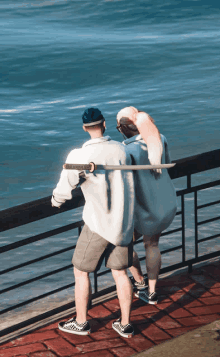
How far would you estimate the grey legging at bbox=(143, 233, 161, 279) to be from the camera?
4.24 m

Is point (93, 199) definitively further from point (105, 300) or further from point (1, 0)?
point (1, 0)

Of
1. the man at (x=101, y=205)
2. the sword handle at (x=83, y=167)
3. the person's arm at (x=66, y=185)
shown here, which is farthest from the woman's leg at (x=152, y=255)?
the sword handle at (x=83, y=167)

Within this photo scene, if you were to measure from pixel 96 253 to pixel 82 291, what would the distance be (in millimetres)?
Answer: 330

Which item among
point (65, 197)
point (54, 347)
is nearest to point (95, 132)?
point (65, 197)

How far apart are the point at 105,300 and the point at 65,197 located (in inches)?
54.4

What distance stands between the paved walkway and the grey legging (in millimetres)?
339

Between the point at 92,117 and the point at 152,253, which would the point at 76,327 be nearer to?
the point at 152,253

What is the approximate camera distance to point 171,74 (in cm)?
3234

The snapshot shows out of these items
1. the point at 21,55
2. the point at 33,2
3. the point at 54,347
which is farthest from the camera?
the point at 33,2

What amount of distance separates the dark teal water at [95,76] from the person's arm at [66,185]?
12.3 meters

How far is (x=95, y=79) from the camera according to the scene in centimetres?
3253

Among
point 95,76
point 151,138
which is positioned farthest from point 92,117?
point 95,76

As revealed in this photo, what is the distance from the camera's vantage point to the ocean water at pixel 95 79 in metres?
19.4

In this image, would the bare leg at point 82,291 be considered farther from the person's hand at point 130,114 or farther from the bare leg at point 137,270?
the person's hand at point 130,114
